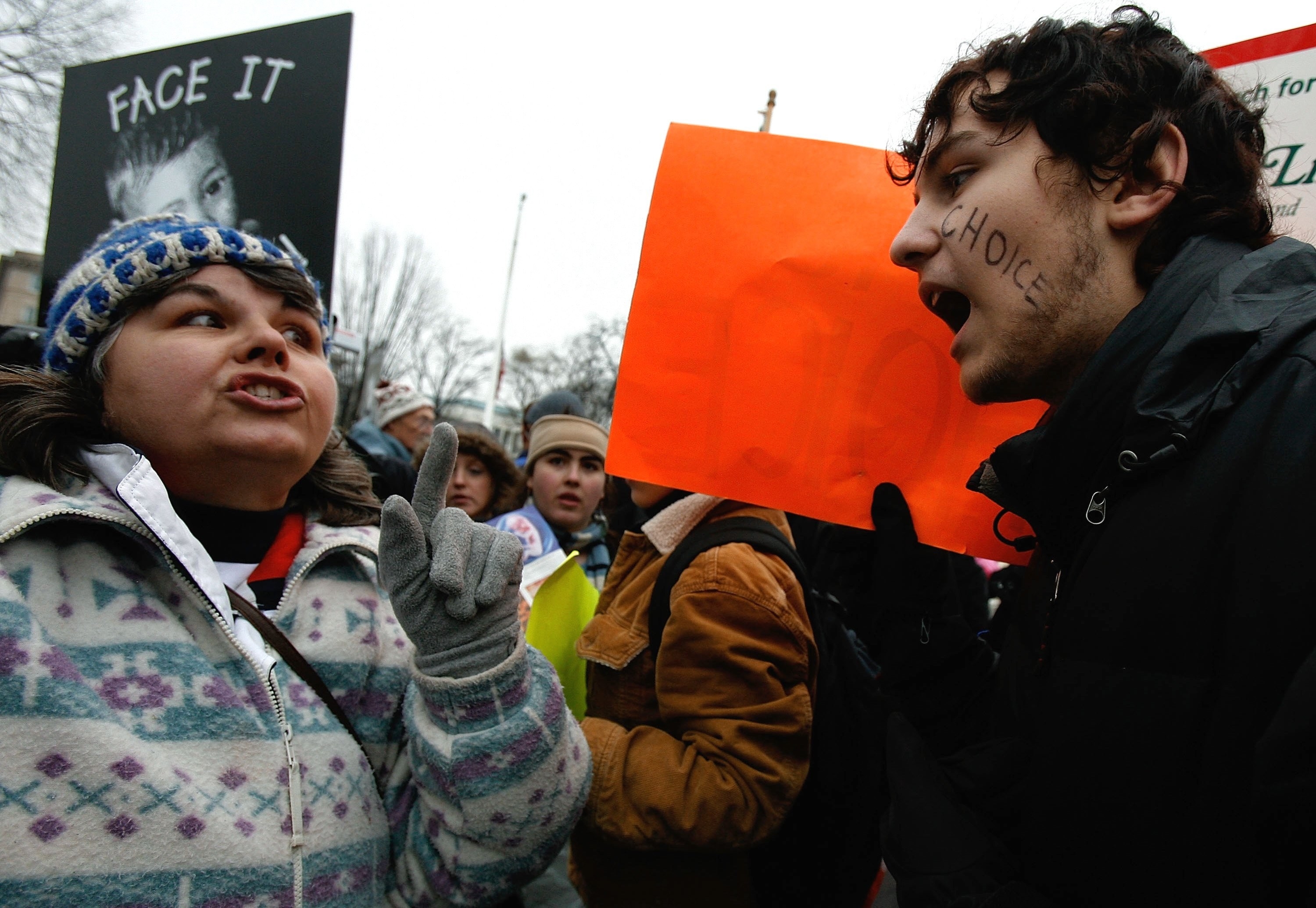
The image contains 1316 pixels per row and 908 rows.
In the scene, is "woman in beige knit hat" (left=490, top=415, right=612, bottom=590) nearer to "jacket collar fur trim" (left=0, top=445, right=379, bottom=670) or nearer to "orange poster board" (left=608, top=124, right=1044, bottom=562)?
"orange poster board" (left=608, top=124, right=1044, bottom=562)

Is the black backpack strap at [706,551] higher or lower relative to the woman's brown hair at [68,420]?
lower

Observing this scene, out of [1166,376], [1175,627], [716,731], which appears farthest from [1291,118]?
[716,731]

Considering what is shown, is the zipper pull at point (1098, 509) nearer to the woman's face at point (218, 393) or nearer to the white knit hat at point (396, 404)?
the woman's face at point (218, 393)

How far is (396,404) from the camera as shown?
6672 mm

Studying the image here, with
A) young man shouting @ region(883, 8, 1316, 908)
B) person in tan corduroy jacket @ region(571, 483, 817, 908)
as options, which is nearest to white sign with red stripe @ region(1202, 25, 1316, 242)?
young man shouting @ region(883, 8, 1316, 908)

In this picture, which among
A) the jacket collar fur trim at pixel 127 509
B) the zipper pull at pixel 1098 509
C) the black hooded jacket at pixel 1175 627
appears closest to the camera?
the black hooded jacket at pixel 1175 627

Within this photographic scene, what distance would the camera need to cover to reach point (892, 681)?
1.66 metres

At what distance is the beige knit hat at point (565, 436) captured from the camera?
4320 millimetres

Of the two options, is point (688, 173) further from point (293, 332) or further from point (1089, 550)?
point (1089, 550)

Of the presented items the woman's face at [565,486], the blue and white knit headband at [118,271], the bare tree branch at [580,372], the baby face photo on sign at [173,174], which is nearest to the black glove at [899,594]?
the blue and white knit headband at [118,271]

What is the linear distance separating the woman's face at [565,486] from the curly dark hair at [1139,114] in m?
3.30

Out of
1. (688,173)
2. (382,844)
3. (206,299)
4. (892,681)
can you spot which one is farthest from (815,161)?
(382,844)

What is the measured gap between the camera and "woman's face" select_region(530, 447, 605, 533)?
4348 millimetres

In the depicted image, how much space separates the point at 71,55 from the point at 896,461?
6.28m
